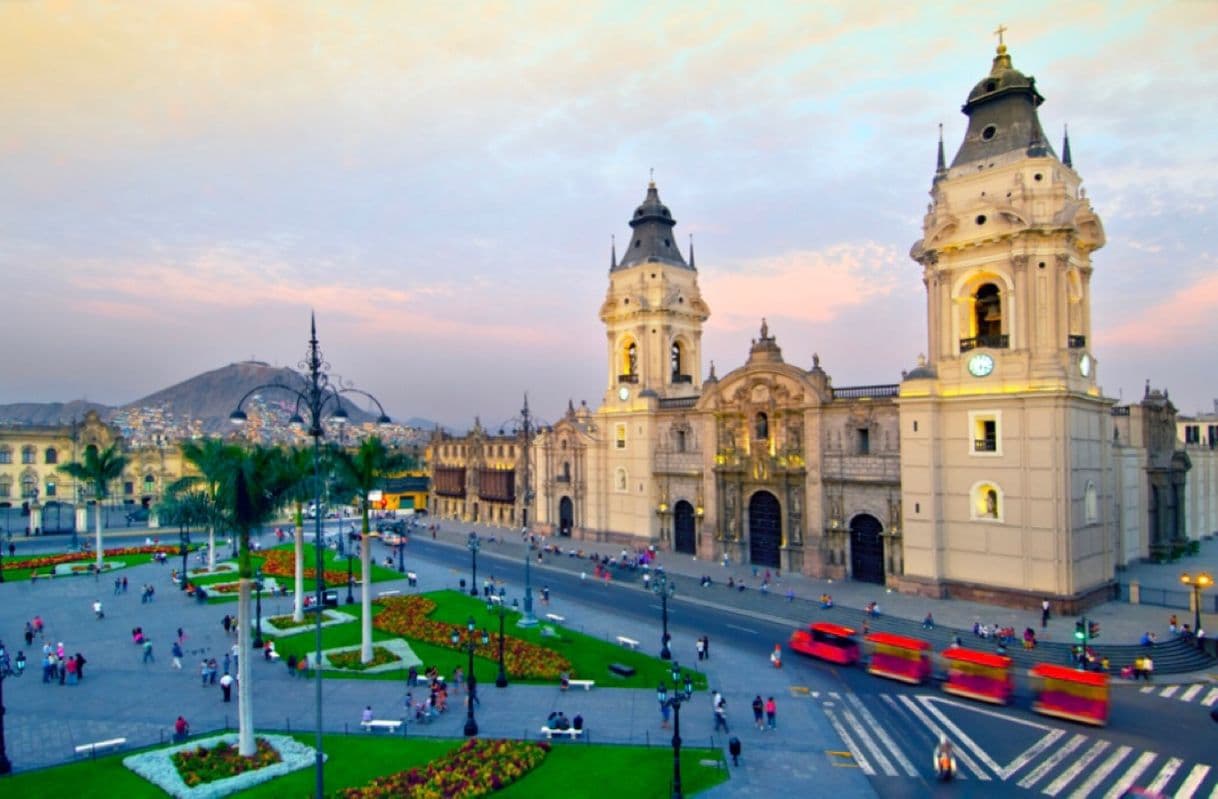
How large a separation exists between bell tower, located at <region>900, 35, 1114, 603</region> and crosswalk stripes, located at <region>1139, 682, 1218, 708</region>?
859 cm

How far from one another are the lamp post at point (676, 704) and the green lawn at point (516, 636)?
2005mm

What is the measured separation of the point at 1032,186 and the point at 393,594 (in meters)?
46.2

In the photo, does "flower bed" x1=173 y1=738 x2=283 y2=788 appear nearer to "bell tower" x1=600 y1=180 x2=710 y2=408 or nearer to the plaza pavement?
the plaza pavement

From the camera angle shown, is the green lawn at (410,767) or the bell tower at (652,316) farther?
the bell tower at (652,316)

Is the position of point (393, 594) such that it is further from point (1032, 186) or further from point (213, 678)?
point (1032, 186)

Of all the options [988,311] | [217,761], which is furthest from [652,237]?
[217,761]

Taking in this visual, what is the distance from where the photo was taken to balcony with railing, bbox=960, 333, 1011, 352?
41625 millimetres

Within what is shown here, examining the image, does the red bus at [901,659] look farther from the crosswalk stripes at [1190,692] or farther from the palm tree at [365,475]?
the palm tree at [365,475]

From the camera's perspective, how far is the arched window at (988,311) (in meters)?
43.0

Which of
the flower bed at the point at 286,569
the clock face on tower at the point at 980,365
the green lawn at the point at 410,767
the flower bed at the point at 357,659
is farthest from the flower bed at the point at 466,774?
the clock face on tower at the point at 980,365

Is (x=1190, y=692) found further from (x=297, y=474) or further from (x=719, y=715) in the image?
(x=297, y=474)

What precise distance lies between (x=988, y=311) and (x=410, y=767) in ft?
131

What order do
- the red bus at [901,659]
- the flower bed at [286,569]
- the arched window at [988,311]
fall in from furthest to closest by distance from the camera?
the flower bed at [286,569] → the arched window at [988,311] → the red bus at [901,659]

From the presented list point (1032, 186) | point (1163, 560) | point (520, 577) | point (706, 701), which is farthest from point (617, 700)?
point (1163, 560)
